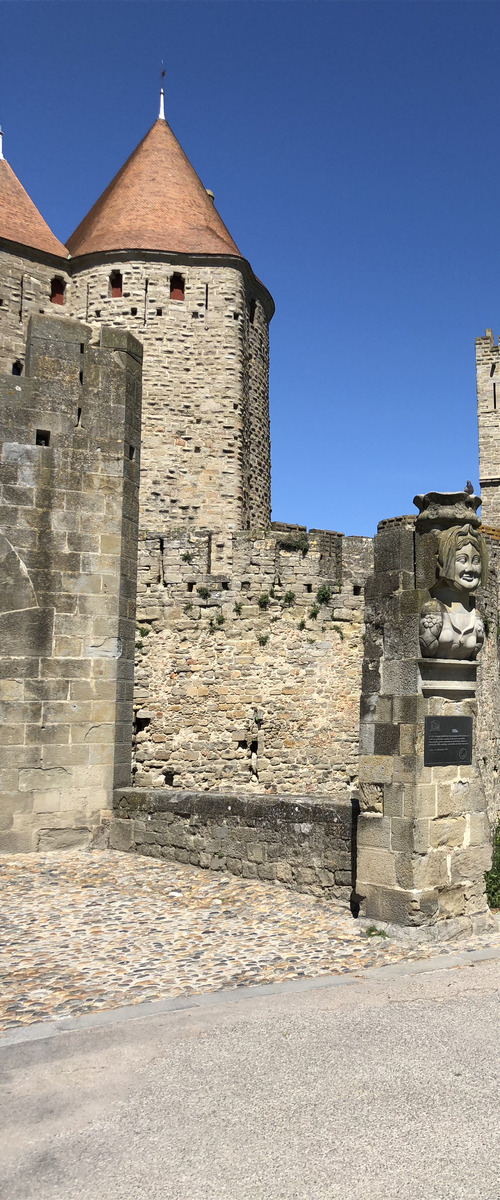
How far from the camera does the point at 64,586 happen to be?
399 inches

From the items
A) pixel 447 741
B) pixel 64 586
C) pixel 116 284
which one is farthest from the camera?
pixel 116 284

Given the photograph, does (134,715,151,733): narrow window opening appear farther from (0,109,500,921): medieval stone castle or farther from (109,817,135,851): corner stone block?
(109,817,135,851): corner stone block

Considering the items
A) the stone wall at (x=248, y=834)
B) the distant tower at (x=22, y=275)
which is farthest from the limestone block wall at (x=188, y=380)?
the stone wall at (x=248, y=834)

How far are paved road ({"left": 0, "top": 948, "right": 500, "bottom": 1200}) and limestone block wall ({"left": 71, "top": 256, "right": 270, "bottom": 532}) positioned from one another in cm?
1777

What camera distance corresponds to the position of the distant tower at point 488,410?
44.2 m

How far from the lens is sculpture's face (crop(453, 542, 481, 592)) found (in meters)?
6.69

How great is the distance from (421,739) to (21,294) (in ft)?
64.6

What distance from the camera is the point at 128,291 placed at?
23156mm

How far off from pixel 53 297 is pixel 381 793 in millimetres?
20036

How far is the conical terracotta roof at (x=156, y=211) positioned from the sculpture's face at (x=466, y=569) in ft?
62.4

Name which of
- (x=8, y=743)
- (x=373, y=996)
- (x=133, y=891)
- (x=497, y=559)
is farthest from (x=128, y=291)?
(x=373, y=996)

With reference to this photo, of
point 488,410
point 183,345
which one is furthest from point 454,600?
point 488,410

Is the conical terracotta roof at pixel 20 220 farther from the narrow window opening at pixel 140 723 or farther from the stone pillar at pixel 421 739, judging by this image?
the stone pillar at pixel 421 739

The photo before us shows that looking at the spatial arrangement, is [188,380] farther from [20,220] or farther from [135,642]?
[135,642]
